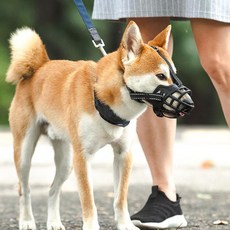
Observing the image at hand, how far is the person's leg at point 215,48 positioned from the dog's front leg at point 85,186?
89 cm

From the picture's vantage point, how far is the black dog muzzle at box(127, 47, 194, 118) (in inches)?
173

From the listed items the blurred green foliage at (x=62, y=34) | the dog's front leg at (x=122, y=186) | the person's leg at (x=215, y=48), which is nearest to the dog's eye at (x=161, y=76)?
the person's leg at (x=215, y=48)

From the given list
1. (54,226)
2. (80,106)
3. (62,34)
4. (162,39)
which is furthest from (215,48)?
(62,34)

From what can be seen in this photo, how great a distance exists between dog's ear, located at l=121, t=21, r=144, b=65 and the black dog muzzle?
0.20 meters

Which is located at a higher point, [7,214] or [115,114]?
[115,114]

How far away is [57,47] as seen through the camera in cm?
1908

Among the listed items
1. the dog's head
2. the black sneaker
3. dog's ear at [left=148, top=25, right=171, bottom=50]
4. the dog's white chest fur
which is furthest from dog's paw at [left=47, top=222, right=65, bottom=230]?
dog's ear at [left=148, top=25, right=171, bottom=50]

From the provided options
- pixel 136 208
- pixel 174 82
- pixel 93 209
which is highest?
pixel 174 82

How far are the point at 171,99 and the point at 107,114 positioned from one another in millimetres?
466

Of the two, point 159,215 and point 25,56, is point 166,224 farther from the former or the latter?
point 25,56

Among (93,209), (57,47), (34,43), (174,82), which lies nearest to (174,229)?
(93,209)

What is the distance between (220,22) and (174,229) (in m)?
1.31

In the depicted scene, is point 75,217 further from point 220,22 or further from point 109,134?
point 220,22

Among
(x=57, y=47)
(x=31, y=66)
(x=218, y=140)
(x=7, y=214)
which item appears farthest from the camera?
(x=57, y=47)
